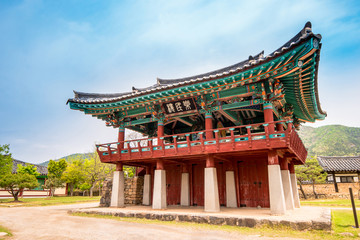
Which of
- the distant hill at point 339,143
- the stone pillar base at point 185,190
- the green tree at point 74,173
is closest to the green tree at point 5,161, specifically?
the green tree at point 74,173

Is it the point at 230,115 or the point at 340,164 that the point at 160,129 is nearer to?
the point at 230,115

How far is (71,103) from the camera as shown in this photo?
59.0 feet

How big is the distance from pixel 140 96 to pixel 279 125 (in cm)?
973

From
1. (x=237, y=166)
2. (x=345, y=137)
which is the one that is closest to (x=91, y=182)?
(x=237, y=166)

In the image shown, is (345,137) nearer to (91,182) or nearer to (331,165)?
(331,165)

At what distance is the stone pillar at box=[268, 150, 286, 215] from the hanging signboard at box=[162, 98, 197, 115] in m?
6.02

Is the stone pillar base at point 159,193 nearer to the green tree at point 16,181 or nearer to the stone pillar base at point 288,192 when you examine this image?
the stone pillar base at point 288,192

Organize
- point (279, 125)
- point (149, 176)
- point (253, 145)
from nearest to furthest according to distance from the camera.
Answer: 1. point (253, 145)
2. point (279, 125)
3. point (149, 176)

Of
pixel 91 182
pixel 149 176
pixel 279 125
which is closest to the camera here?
pixel 279 125

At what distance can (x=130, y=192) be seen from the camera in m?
20.5

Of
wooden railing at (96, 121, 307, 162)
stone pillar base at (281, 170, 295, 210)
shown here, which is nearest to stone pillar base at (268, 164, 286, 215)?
wooden railing at (96, 121, 307, 162)

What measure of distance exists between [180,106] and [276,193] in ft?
26.5

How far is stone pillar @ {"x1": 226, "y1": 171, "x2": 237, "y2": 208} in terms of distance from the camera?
15.6m

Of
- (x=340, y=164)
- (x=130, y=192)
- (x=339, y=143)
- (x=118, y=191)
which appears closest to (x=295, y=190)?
(x=118, y=191)
